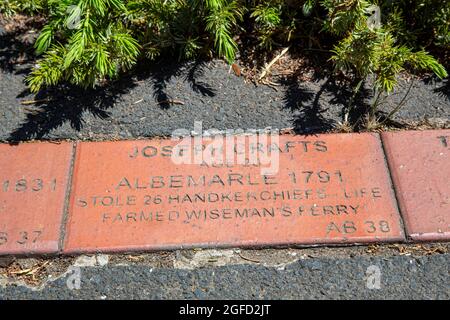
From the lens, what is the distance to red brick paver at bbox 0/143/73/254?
180 centimetres

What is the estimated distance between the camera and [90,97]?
2.18 m

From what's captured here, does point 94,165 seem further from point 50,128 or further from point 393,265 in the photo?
point 393,265

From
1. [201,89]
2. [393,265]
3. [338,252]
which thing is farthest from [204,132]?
[393,265]

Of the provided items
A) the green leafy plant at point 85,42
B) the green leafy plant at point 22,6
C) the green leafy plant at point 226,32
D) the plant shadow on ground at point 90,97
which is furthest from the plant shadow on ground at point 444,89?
the green leafy plant at point 22,6

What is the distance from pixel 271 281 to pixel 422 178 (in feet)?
2.43

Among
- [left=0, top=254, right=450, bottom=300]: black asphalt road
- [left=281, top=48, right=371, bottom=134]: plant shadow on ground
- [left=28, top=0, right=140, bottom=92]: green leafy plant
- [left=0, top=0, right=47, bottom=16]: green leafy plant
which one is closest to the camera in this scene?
[left=0, top=254, right=450, bottom=300]: black asphalt road

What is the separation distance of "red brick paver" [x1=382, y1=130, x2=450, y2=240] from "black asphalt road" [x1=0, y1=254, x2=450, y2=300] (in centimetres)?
12

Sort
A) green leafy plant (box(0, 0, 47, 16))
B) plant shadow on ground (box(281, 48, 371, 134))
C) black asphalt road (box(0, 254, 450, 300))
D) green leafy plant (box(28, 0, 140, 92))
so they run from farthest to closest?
green leafy plant (box(0, 0, 47, 16))
plant shadow on ground (box(281, 48, 371, 134))
green leafy plant (box(28, 0, 140, 92))
black asphalt road (box(0, 254, 450, 300))

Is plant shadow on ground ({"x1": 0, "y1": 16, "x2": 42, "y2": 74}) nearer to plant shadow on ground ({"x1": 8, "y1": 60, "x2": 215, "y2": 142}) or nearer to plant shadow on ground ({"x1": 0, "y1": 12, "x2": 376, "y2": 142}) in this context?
plant shadow on ground ({"x1": 0, "y1": 12, "x2": 376, "y2": 142})

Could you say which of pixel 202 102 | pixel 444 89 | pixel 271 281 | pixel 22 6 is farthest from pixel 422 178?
pixel 22 6

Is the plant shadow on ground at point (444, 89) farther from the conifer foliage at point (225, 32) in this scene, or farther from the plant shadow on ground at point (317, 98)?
the plant shadow on ground at point (317, 98)

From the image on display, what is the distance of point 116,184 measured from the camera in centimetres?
191

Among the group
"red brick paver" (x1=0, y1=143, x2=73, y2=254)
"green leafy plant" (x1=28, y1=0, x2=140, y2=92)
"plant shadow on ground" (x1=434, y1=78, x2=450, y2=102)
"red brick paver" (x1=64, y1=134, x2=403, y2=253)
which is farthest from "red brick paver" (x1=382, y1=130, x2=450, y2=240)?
"red brick paver" (x1=0, y1=143, x2=73, y2=254)

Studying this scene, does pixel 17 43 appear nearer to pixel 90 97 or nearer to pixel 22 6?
pixel 22 6
